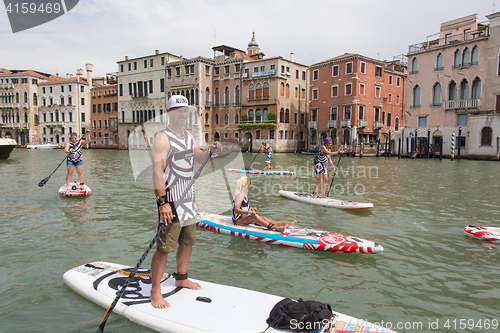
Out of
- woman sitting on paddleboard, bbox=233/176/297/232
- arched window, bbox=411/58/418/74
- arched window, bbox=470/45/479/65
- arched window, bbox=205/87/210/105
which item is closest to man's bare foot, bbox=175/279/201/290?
woman sitting on paddleboard, bbox=233/176/297/232

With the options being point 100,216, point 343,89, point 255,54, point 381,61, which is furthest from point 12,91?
point 100,216

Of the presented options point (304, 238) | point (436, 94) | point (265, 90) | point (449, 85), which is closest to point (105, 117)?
point (265, 90)

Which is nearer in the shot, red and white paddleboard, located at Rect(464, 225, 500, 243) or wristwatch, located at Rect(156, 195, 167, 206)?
wristwatch, located at Rect(156, 195, 167, 206)

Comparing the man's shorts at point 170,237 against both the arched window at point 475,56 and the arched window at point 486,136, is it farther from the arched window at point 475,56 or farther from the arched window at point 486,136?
the arched window at point 475,56

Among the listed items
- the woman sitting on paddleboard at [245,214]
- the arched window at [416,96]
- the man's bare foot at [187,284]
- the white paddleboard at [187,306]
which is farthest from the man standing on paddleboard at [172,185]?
the arched window at [416,96]

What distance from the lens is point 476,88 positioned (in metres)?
35.9

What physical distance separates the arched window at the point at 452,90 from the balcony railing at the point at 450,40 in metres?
4.56

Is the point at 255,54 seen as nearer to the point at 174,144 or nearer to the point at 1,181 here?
the point at 1,181

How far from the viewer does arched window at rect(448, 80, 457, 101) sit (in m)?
37.6

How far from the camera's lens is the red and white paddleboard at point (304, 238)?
6.22 meters

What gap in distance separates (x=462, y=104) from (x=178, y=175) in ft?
135

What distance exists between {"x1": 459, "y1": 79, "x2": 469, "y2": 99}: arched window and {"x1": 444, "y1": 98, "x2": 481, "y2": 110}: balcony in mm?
916

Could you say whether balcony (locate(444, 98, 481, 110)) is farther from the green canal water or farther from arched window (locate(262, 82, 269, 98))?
the green canal water

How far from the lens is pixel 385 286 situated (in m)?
5.08
